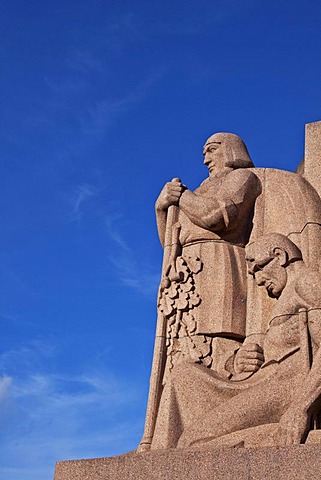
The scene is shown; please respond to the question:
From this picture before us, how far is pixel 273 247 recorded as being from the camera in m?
9.38

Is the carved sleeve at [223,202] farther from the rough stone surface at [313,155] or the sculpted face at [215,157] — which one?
the rough stone surface at [313,155]

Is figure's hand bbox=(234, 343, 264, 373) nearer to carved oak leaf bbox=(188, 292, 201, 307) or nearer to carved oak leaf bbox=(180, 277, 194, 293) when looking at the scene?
carved oak leaf bbox=(188, 292, 201, 307)

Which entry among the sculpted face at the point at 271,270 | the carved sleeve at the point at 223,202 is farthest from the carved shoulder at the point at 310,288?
the carved sleeve at the point at 223,202

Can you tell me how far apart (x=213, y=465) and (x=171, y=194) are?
13.2 feet

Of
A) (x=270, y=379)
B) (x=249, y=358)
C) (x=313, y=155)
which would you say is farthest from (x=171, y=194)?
(x=270, y=379)

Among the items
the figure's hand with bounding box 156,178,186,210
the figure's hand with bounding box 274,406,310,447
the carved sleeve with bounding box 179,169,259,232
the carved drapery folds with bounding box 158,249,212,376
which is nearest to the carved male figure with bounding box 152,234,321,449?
the figure's hand with bounding box 274,406,310,447

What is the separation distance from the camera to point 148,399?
9711mm

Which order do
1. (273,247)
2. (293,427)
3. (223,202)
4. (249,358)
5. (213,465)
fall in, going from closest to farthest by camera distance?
(213,465) < (293,427) < (249,358) < (273,247) < (223,202)

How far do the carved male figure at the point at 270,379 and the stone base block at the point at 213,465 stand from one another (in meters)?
0.50

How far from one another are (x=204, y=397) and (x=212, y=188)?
9.29ft

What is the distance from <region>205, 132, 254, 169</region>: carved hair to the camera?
10.8 meters

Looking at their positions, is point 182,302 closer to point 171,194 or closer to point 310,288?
point 171,194

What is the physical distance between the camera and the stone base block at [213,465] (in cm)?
728

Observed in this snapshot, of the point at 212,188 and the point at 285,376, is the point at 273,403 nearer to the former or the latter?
the point at 285,376
